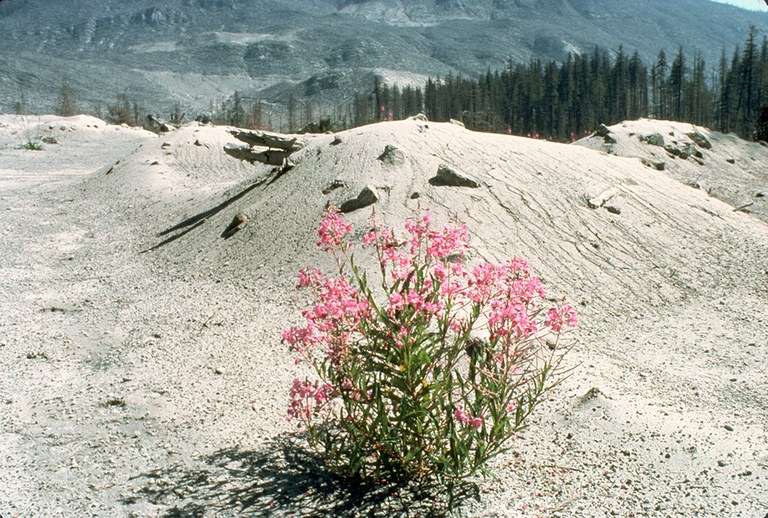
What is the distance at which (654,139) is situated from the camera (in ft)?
54.6

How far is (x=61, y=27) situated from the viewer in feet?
587

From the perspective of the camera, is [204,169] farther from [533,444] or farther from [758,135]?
[758,135]

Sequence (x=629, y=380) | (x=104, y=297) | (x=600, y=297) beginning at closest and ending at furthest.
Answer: (x=629, y=380) < (x=600, y=297) < (x=104, y=297)

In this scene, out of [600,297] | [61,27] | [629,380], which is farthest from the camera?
[61,27]

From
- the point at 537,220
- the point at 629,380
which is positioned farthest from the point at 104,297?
the point at 629,380

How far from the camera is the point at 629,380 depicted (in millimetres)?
5758

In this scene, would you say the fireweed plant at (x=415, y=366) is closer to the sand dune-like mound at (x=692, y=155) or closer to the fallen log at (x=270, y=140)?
the fallen log at (x=270, y=140)

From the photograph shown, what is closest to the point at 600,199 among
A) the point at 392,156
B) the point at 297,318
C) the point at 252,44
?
the point at 392,156

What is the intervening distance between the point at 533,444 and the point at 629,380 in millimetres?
1720

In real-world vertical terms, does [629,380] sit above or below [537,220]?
below

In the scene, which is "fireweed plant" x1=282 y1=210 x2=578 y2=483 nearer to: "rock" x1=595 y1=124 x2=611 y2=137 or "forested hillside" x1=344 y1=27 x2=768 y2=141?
"rock" x1=595 y1=124 x2=611 y2=137

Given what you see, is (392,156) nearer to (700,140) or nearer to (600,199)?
(600,199)

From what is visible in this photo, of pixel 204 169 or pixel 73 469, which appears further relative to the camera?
pixel 204 169

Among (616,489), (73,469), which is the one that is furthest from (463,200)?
(73,469)
